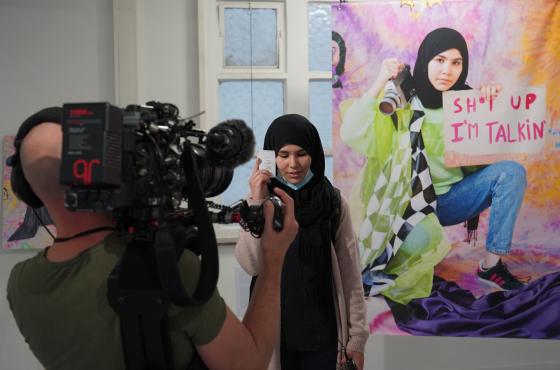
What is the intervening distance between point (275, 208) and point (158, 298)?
0.29 meters

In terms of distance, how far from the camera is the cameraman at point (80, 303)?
784 millimetres

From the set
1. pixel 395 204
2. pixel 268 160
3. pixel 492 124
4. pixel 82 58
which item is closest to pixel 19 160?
pixel 268 160

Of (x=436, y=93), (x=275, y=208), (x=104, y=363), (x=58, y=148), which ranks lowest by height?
(x=104, y=363)

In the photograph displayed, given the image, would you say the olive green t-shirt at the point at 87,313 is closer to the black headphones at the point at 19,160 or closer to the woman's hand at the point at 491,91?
the black headphones at the point at 19,160

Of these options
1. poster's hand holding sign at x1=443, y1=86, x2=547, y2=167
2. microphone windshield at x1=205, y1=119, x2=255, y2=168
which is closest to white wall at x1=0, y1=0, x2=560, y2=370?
poster's hand holding sign at x1=443, y1=86, x2=547, y2=167

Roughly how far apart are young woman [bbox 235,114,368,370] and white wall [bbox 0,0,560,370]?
71cm

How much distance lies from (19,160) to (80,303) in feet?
0.86

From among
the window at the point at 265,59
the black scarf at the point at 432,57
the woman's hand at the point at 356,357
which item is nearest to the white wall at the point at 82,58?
the window at the point at 265,59

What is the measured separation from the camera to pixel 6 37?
7.92 feet

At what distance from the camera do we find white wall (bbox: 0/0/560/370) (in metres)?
2.42

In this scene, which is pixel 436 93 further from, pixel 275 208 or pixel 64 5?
pixel 64 5

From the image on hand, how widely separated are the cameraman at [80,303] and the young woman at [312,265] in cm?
94

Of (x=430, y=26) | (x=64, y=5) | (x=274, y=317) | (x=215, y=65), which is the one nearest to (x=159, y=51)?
(x=215, y=65)

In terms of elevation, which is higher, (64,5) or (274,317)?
(64,5)
